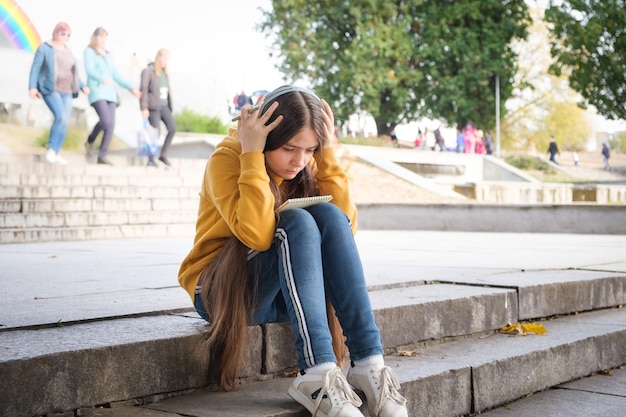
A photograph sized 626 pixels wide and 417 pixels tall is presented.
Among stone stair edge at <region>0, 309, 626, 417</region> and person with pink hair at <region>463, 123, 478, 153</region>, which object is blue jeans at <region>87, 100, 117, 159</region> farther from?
person with pink hair at <region>463, 123, 478, 153</region>

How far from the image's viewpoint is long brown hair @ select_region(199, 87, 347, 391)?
2943 mm

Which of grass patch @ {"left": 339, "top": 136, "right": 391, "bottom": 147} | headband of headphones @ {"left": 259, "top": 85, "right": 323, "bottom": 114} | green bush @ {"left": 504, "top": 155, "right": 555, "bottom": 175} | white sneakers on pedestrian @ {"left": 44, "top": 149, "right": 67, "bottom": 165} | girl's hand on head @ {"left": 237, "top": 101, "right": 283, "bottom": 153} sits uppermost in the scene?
grass patch @ {"left": 339, "top": 136, "right": 391, "bottom": 147}

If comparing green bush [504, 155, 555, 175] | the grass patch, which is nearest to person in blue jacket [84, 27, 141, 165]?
the grass patch

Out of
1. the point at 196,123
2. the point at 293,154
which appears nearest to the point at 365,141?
the point at 196,123

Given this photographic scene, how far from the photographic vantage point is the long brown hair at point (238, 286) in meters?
2.94

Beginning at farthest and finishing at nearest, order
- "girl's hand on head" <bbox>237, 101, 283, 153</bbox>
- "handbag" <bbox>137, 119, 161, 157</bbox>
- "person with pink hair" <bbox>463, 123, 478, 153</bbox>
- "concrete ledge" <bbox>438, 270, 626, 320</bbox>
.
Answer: "person with pink hair" <bbox>463, 123, 478, 153</bbox>
"handbag" <bbox>137, 119, 161, 157</bbox>
"concrete ledge" <bbox>438, 270, 626, 320</bbox>
"girl's hand on head" <bbox>237, 101, 283, 153</bbox>

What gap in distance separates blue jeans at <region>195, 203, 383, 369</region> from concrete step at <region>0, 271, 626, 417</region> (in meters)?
0.21

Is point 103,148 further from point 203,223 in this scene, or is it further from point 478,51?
point 478,51

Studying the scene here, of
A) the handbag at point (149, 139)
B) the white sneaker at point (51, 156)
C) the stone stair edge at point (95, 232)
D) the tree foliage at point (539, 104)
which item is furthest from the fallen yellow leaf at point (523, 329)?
the tree foliage at point (539, 104)

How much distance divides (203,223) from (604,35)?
71.3 feet

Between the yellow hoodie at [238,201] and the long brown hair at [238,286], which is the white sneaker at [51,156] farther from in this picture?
the long brown hair at [238,286]

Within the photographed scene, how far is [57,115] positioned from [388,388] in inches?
450

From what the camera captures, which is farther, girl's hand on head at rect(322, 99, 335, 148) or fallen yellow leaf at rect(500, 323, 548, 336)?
fallen yellow leaf at rect(500, 323, 548, 336)

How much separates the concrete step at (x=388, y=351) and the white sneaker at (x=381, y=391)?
0.23m
